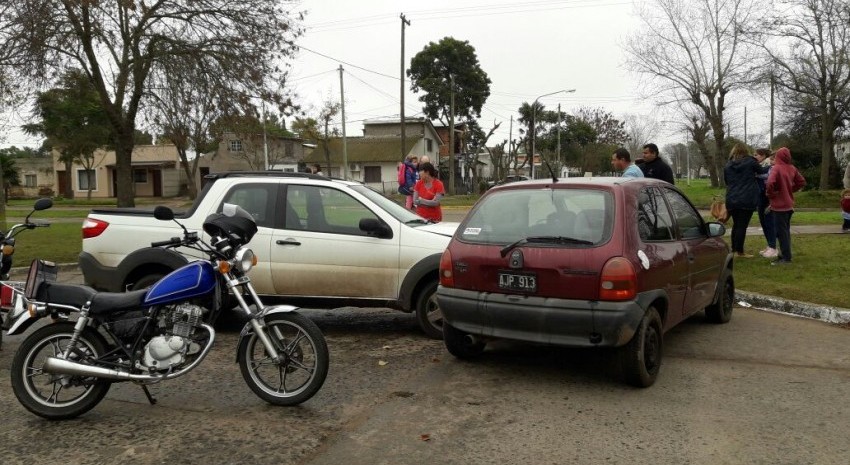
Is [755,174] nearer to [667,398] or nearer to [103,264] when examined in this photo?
[667,398]

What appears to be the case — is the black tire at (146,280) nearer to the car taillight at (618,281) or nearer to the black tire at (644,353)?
the car taillight at (618,281)

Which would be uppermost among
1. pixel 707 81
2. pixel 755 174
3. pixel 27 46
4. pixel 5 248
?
pixel 707 81

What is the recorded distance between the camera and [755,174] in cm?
973

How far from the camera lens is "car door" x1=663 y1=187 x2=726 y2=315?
5820mm

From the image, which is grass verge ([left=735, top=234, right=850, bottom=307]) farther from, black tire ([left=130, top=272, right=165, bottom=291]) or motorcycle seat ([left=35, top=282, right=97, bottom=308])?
motorcycle seat ([left=35, top=282, right=97, bottom=308])

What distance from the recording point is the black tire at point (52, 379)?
14.3 ft

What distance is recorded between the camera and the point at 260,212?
6.79 metres

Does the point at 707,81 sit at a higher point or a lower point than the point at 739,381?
higher

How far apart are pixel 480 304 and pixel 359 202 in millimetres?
2139

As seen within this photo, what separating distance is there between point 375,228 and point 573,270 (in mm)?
2260

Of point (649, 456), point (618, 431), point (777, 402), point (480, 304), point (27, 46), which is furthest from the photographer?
point (27, 46)

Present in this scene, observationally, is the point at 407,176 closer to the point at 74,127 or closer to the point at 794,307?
the point at 794,307

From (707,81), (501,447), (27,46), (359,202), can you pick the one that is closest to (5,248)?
(359,202)

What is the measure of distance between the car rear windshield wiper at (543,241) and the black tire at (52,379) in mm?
2869
